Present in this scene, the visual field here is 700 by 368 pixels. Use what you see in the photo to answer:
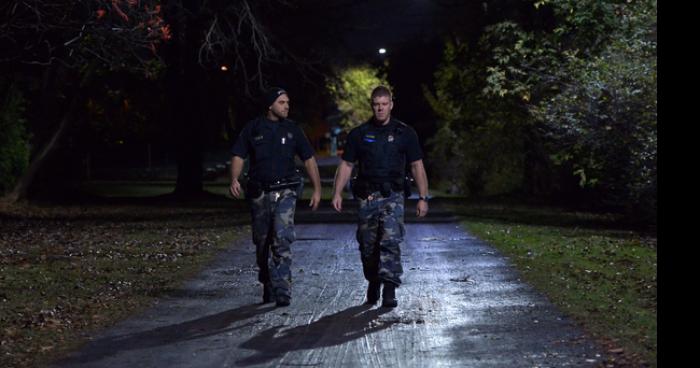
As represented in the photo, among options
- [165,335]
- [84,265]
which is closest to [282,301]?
[165,335]

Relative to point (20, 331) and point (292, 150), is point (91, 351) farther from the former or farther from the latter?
point (292, 150)

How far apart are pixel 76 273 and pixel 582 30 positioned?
41.0 ft

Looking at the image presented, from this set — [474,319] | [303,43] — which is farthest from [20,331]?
[303,43]

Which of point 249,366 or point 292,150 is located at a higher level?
point 292,150

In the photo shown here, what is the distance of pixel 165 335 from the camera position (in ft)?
33.1

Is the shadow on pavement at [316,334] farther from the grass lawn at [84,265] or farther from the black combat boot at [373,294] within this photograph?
the grass lawn at [84,265]

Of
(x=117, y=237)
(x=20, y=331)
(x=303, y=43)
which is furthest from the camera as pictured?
(x=303, y=43)

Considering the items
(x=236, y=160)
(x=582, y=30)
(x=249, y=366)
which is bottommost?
(x=249, y=366)

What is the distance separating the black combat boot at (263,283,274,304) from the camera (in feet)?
38.7

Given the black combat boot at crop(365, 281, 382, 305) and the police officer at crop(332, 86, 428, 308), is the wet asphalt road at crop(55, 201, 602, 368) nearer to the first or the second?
the black combat boot at crop(365, 281, 382, 305)

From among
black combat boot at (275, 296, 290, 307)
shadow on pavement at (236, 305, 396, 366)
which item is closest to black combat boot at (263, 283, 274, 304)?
black combat boot at (275, 296, 290, 307)

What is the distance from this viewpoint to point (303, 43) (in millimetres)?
37500

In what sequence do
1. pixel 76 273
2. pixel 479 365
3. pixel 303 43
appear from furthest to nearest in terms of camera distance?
pixel 303 43 < pixel 76 273 < pixel 479 365

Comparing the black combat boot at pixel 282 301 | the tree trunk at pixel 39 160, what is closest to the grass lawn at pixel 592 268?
the black combat boot at pixel 282 301
